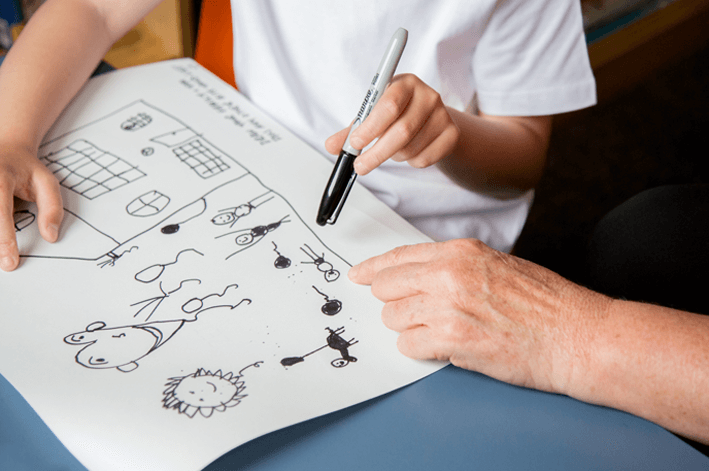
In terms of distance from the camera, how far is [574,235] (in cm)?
155

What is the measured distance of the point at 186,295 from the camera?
0.44 metres

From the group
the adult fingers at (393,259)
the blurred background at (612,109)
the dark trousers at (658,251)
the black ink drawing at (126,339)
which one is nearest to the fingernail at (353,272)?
the adult fingers at (393,259)

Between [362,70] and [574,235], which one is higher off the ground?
[362,70]

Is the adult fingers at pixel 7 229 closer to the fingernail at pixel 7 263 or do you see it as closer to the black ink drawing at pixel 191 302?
the fingernail at pixel 7 263

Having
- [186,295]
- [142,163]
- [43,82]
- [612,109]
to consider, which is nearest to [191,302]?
[186,295]

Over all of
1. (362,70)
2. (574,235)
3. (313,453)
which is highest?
(362,70)

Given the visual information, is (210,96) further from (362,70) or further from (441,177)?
(441,177)

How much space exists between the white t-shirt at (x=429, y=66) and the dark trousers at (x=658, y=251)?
16 centimetres

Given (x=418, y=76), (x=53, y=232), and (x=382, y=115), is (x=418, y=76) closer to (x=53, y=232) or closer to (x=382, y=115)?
(x=382, y=115)

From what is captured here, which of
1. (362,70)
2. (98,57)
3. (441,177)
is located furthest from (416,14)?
(98,57)

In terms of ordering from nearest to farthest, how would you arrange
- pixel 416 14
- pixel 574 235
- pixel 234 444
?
pixel 234 444
pixel 416 14
pixel 574 235

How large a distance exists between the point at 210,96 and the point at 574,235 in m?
1.20

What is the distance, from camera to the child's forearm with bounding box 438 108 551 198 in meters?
0.63

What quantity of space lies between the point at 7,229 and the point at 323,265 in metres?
0.27
